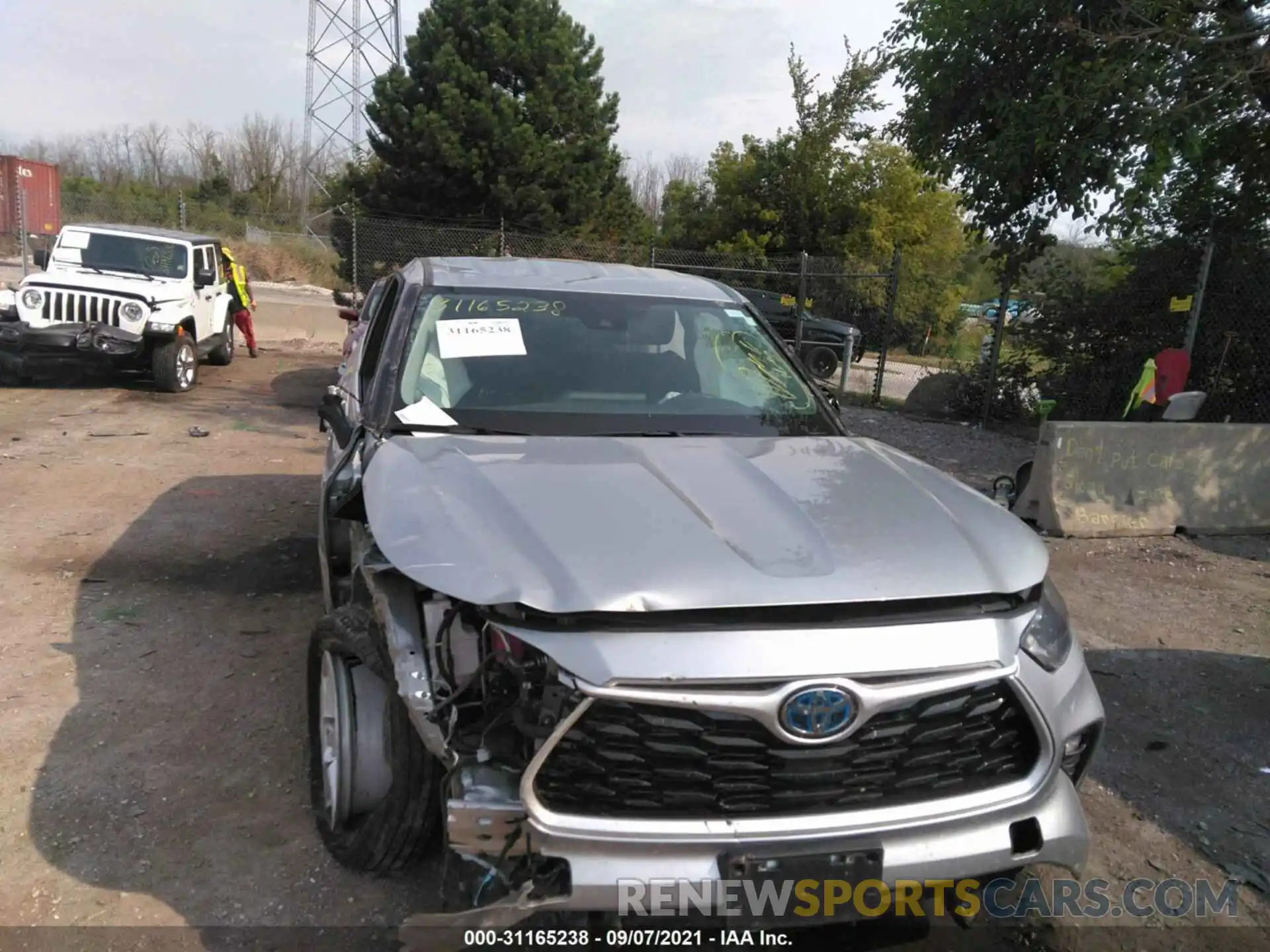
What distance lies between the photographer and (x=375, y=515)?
261 centimetres

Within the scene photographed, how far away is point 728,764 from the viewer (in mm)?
2102

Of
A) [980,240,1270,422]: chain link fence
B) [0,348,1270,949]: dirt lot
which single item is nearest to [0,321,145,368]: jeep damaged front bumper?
[0,348,1270,949]: dirt lot

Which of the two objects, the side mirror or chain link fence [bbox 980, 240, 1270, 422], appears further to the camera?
chain link fence [bbox 980, 240, 1270, 422]

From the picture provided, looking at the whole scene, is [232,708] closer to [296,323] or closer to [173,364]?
[173,364]

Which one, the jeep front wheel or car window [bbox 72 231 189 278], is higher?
car window [bbox 72 231 189 278]

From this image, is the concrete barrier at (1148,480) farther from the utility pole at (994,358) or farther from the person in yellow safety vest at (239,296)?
the person in yellow safety vest at (239,296)

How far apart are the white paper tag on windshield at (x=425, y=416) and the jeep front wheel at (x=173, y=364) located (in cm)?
947

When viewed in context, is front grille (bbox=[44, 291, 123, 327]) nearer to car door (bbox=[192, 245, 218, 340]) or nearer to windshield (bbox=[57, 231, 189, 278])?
windshield (bbox=[57, 231, 189, 278])

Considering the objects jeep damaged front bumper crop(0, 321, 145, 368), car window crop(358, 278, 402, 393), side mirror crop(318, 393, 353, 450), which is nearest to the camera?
side mirror crop(318, 393, 353, 450)

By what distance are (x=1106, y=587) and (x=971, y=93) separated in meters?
5.75

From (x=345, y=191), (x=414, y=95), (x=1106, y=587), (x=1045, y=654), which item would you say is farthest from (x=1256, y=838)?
(x=345, y=191)

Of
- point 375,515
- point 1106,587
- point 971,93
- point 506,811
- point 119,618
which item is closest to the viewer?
point 506,811

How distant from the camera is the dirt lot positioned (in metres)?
2.83

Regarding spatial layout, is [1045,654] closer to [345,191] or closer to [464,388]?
[464,388]
